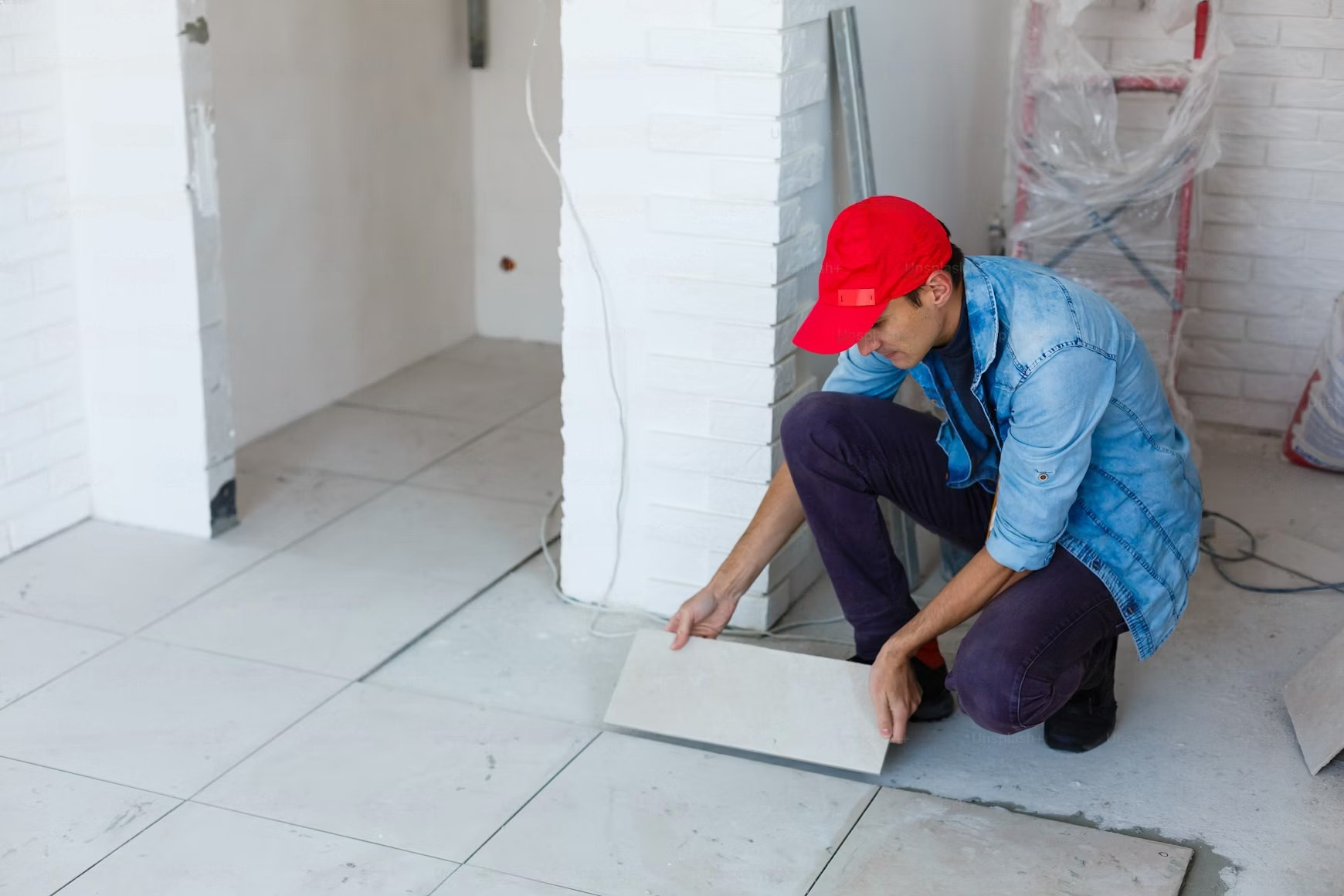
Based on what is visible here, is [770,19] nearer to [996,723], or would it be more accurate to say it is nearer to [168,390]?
[996,723]

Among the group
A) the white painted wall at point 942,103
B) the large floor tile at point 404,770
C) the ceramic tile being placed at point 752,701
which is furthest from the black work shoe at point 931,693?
the white painted wall at point 942,103

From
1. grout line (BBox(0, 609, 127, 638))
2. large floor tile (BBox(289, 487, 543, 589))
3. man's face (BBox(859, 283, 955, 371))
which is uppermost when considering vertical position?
man's face (BBox(859, 283, 955, 371))

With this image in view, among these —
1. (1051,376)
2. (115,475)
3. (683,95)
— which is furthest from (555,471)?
(1051,376)

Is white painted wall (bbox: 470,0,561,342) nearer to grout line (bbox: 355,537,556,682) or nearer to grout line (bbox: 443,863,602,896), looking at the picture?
grout line (bbox: 355,537,556,682)

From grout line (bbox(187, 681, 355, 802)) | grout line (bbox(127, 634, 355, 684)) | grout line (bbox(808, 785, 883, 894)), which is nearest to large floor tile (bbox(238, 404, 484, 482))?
grout line (bbox(127, 634, 355, 684))

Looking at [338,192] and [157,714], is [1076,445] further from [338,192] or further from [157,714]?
[338,192]

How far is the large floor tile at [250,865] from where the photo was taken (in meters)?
1.95

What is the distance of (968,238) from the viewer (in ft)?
12.1

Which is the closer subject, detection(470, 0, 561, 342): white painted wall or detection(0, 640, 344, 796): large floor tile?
detection(0, 640, 344, 796): large floor tile

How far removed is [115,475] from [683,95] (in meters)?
1.47

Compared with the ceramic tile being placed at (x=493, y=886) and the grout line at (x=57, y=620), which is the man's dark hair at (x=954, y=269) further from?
the grout line at (x=57, y=620)

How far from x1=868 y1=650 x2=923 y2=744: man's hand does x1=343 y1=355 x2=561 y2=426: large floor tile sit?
6.08 ft

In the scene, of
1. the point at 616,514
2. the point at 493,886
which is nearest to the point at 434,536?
the point at 616,514

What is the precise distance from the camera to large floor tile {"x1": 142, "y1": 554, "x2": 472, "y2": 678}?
2.61 m
